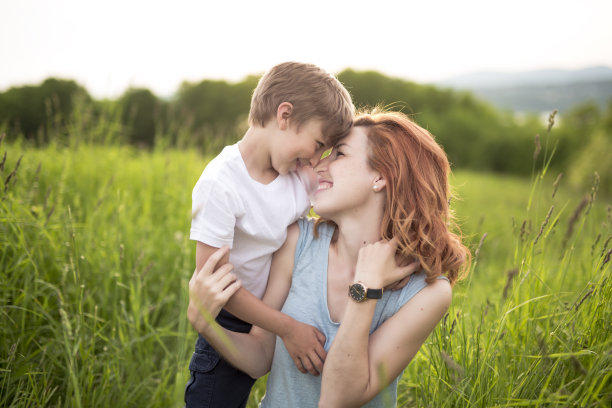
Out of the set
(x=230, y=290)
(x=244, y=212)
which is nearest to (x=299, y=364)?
(x=230, y=290)

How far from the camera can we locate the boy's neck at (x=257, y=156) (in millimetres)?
1964

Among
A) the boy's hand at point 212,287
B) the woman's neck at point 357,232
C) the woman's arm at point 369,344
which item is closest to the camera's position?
the woman's arm at point 369,344

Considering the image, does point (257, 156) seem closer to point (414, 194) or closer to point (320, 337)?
point (414, 194)

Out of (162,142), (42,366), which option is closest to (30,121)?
(162,142)

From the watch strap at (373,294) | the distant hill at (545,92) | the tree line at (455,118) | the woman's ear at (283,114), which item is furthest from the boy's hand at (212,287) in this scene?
the distant hill at (545,92)

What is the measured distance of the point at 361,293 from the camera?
1.53 meters

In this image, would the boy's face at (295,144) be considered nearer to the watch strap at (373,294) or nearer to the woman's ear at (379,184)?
the woman's ear at (379,184)

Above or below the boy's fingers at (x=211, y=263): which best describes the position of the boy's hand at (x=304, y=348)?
below

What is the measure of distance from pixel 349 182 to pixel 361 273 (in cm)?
39

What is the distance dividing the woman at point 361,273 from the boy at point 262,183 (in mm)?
106

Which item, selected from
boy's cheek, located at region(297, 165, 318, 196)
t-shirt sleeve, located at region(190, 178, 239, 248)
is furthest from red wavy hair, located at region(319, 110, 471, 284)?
t-shirt sleeve, located at region(190, 178, 239, 248)

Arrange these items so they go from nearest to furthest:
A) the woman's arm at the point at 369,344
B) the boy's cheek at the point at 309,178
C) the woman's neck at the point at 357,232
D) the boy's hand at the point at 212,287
Result: the woman's arm at the point at 369,344
the boy's hand at the point at 212,287
the woman's neck at the point at 357,232
the boy's cheek at the point at 309,178

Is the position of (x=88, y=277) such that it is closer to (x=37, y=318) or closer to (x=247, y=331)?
(x=37, y=318)

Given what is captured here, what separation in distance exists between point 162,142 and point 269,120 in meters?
3.77
